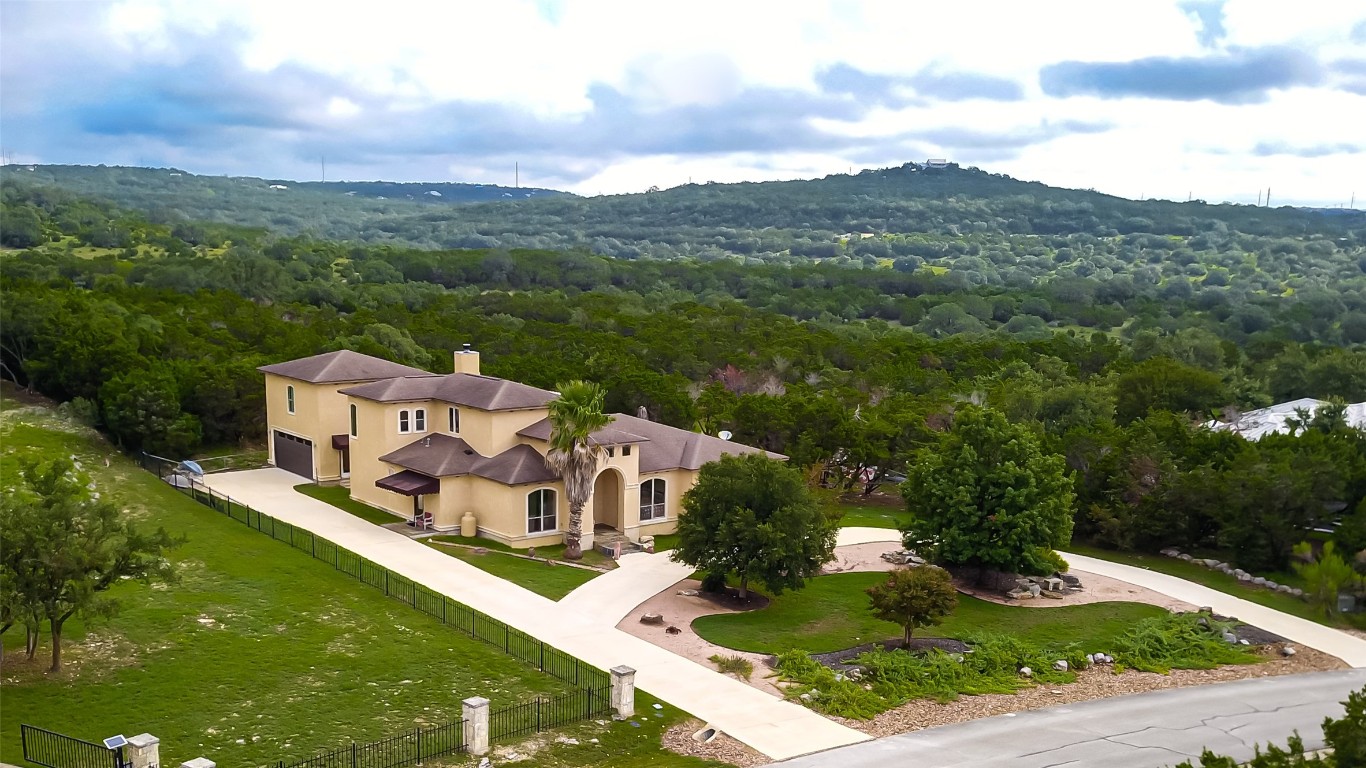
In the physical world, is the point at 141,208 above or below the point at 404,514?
above

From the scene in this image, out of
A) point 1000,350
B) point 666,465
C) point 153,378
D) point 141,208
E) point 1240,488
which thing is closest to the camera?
point 1240,488

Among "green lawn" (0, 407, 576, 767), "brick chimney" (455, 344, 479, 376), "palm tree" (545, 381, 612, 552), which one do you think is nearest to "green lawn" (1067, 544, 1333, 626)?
"palm tree" (545, 381, 612, 552)

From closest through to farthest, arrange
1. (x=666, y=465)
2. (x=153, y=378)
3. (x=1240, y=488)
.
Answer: (x=1240, y=488) → (x=666, y=465) → (x=153, y=378)

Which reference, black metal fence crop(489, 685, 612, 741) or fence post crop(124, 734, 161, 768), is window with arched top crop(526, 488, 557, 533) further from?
fence post crop(124, 734, 161, 768)

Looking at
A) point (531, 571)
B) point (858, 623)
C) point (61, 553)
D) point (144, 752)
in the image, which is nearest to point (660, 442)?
point (531, 571)

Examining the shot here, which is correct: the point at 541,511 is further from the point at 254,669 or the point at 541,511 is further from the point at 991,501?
the point at 991,501

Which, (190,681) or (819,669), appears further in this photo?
(819,669)

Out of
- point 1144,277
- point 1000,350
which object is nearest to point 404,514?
point 1000,350

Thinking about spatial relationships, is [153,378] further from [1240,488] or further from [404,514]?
[1240,488]

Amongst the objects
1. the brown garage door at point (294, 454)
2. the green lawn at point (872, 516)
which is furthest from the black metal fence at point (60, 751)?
the green lawn at point (872, 516)
